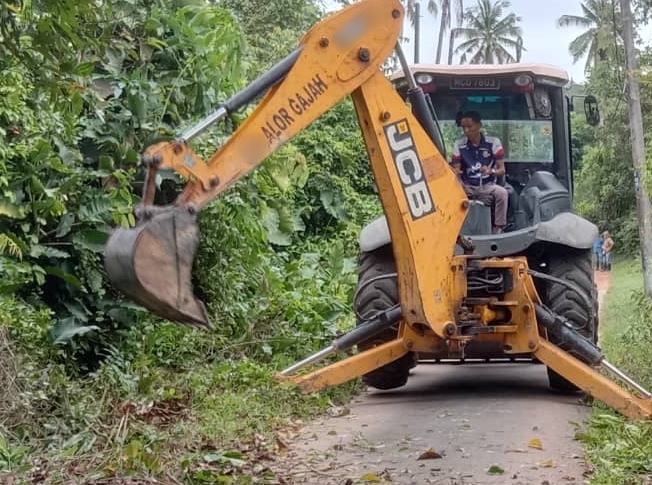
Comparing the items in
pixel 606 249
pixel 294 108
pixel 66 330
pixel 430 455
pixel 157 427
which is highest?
pixel 294 108

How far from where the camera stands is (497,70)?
8.70 metres

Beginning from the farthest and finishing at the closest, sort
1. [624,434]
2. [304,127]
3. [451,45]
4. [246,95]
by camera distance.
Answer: [451,45] < [624,434] < [304,127] < [246,95]

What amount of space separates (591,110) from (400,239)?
343 centimetres

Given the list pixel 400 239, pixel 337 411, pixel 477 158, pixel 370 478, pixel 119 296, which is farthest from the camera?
pixel 477 158

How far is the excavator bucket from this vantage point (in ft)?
14.8

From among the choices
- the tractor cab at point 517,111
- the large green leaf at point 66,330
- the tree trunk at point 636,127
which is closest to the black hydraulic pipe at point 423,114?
the tractor cab at point 517,111

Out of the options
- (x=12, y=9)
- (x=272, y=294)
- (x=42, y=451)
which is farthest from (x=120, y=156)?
(x=12, y=9)

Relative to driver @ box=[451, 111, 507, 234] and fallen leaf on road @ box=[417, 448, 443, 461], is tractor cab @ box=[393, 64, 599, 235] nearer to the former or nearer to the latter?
driver @ box=[451, 111, 507, 234]

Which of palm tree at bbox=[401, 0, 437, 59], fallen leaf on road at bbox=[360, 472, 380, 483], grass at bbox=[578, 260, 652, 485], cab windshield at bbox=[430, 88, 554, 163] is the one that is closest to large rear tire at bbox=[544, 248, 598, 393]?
grass at bbox=[578, 260, 652, 485]

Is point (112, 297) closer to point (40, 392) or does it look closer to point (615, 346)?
point (40, 392)

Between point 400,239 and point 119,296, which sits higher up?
point 400,239

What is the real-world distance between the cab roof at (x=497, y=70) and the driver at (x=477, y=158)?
1.39 ft

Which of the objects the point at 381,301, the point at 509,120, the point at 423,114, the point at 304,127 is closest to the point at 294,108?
the point at 304,127

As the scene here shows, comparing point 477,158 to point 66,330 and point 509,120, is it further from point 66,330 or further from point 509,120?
point 66,330
